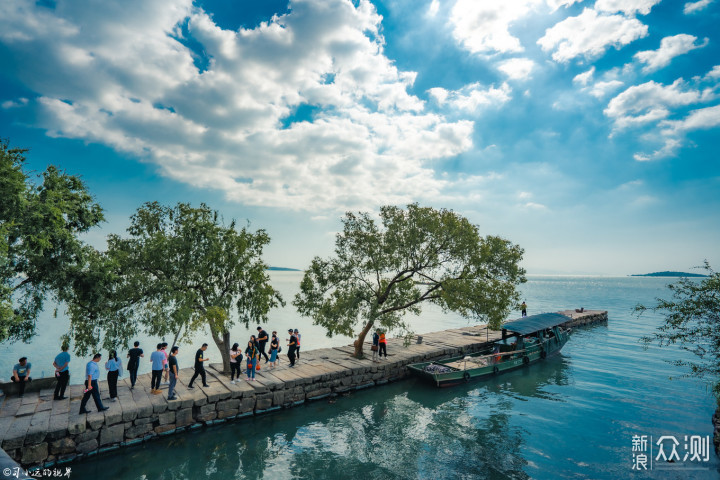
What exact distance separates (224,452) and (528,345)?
26525 millimetres

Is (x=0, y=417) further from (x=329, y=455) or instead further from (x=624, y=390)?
(x=624, y=390)

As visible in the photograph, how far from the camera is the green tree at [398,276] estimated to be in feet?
79.6

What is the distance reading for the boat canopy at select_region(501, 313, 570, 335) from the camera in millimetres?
29000

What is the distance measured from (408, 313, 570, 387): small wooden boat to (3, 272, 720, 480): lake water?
91 centimetres

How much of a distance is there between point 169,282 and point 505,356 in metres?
25.8

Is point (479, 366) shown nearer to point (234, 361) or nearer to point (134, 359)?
point (234, 361)

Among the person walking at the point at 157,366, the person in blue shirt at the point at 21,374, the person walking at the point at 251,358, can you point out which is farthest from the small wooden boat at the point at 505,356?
the person in blue shirt at the point at 21,374

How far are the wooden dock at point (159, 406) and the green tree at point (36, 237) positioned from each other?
3.58 m

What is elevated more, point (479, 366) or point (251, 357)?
point (251, 357)

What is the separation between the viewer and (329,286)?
25.8 m

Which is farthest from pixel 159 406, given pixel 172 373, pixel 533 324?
pixel 533 324

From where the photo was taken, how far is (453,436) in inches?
666

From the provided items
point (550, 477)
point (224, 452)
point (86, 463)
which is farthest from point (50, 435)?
point (550, 477)

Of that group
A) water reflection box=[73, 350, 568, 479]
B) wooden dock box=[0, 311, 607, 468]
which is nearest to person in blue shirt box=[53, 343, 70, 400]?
wooden dock box=[0, 311, 607, 468]
